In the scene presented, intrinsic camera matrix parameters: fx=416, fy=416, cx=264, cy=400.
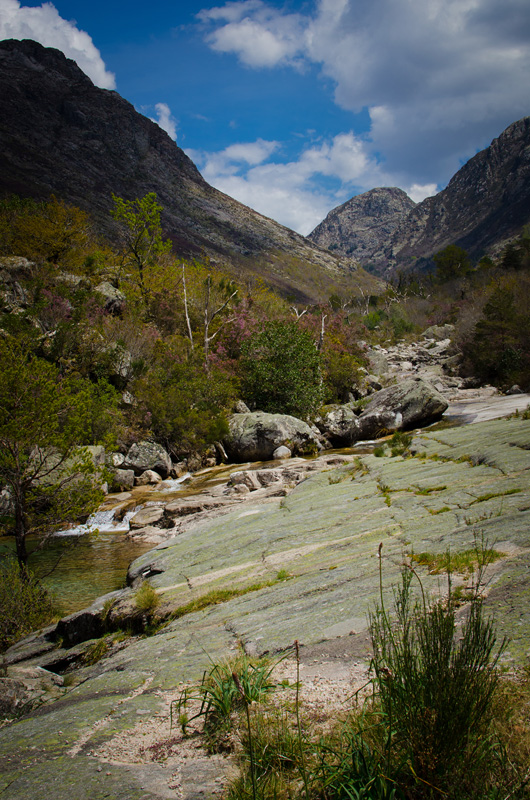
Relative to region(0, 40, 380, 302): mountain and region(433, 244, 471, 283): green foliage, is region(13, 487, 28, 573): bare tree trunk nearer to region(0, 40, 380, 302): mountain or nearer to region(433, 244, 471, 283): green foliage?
region(0, 40, 380, 302): mountain

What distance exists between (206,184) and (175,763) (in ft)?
583

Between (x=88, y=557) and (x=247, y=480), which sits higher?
(x=247, y=480)

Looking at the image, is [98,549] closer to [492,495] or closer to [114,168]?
[492,495]

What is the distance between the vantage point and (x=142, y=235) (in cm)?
3403

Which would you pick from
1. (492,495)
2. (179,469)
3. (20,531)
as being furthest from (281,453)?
(492,495)

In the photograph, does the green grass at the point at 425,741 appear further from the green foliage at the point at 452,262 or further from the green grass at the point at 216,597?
the green foliage at the point at 452,262

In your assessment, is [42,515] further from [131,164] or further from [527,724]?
[131,164]

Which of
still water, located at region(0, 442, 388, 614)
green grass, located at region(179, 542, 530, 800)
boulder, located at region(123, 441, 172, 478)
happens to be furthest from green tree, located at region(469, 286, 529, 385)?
green grass, located at region(179, 542, 530, 800)

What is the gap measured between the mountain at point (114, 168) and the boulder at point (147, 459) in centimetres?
6003

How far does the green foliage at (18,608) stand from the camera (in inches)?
283

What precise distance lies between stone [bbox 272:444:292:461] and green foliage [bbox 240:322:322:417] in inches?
219

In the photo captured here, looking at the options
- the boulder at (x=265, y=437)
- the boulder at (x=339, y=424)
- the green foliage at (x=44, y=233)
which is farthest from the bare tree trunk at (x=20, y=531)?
the green foliage at (x=44, y=233)

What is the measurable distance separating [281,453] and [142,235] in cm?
2307

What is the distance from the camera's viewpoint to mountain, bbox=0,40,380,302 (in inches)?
3457
